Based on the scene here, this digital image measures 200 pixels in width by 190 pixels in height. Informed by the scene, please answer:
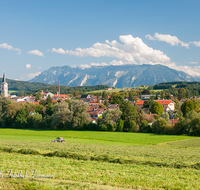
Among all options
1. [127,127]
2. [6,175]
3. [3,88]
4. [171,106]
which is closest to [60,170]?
[6,175]

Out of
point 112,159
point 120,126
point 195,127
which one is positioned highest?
point 112,159

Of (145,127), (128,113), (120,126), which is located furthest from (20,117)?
(145,127)

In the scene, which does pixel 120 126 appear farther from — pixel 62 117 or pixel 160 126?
pixel 62 117

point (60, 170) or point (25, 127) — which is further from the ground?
point (60, 170)

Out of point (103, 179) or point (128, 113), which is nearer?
point (103, 179)

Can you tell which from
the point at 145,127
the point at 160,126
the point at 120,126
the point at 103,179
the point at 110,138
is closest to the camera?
the point at 103,179

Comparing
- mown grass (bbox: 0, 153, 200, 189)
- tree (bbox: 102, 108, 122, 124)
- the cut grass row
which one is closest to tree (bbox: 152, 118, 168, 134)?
tree (bbox: 102, 108, 122, 124)

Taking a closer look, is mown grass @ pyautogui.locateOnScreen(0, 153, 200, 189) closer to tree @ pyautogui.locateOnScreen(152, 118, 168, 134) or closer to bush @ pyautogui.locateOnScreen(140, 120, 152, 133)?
tree @ pyautogui.locateOnScreen(152, 118, 168, 134)

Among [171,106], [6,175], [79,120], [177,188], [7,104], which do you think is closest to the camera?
[177,188]

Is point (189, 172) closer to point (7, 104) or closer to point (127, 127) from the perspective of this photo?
point (127, 127)

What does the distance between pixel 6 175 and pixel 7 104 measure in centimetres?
7733

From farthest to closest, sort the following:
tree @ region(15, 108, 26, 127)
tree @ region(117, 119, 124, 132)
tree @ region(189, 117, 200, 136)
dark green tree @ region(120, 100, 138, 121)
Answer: tree @ region(15, 108, 26, 127), dark green tree @ region(120, 100, 138, 121), tree @ region(117, 119, 124, 132), tree @ region(189, 117, 200, 136)

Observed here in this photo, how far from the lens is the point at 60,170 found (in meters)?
13.8

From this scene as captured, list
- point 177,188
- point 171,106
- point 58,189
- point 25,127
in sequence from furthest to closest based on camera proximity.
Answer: point 171,106
point 25,127
point 177,188
point 58,189
